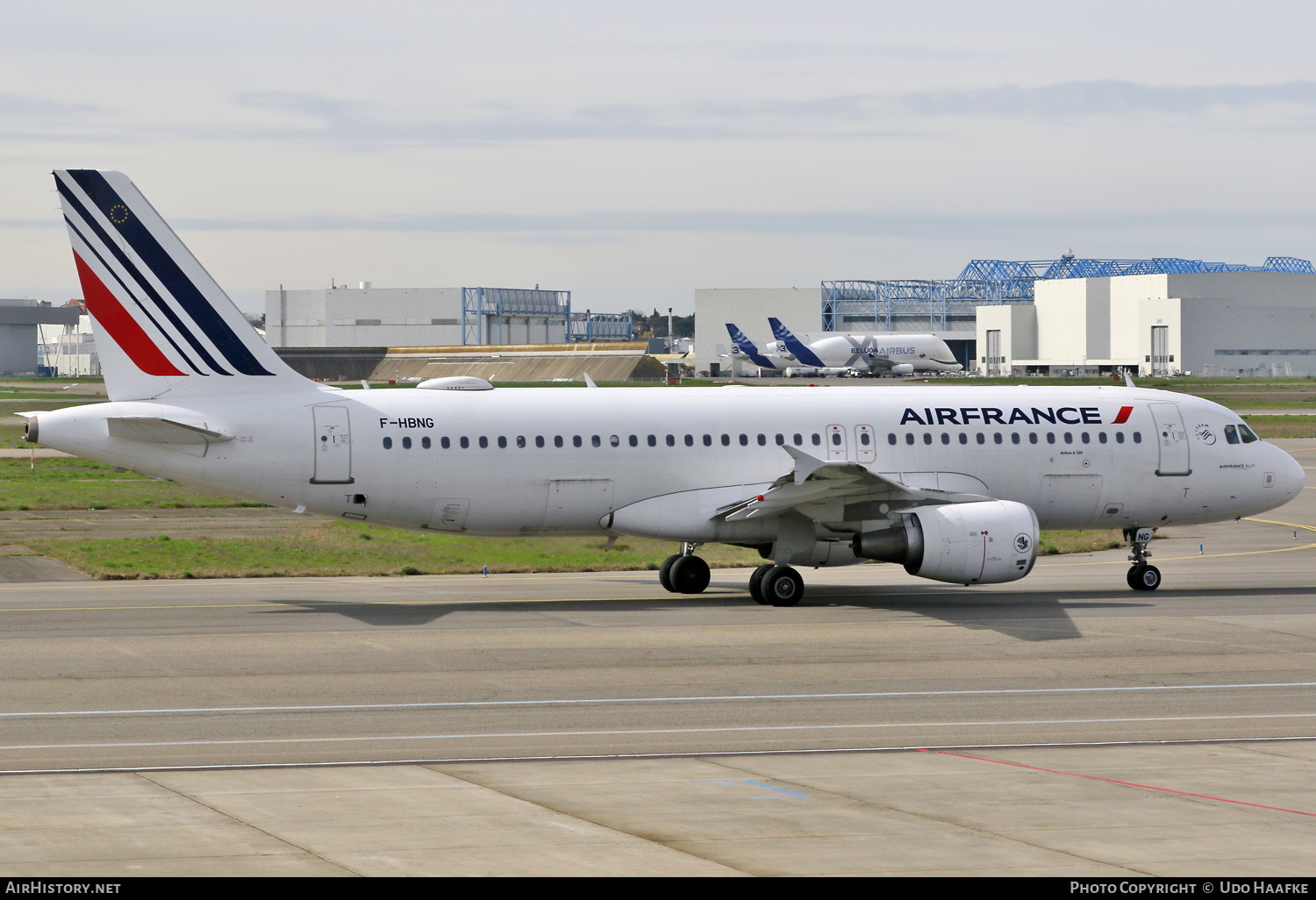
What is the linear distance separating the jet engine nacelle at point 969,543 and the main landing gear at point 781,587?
6.90 ft

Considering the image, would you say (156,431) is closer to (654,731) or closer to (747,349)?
(654,731)

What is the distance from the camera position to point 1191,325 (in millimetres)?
159250

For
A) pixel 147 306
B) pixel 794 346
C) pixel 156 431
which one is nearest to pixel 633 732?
pixel 156 431

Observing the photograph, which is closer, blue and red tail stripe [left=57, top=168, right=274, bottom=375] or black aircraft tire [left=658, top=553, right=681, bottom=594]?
blue and red tail stripe [left=57, top=168, right=274, bottom=375]

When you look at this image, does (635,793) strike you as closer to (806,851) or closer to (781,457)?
(806,851)

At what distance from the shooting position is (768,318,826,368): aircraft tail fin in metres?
168

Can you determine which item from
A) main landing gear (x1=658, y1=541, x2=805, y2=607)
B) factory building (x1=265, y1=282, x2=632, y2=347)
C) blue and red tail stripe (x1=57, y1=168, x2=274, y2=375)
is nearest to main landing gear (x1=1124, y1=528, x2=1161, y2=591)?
main landing gear (x1=658, y1=541, x2=805, y2=607)

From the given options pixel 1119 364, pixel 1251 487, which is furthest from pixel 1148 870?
pixel 1119 364

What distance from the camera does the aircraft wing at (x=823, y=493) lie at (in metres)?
27.3

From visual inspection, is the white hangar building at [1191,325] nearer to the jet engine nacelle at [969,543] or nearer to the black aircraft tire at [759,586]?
the jet engine nacelle at [969,543]

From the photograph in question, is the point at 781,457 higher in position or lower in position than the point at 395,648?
higher

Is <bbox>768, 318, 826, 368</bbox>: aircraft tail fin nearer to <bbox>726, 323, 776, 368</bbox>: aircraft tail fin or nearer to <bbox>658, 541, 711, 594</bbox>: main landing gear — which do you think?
<bbox>726, 323, 776, 368</bbox>: aircraft tail fin

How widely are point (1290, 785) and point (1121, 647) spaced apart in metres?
9.48

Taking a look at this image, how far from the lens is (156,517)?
151 feet
